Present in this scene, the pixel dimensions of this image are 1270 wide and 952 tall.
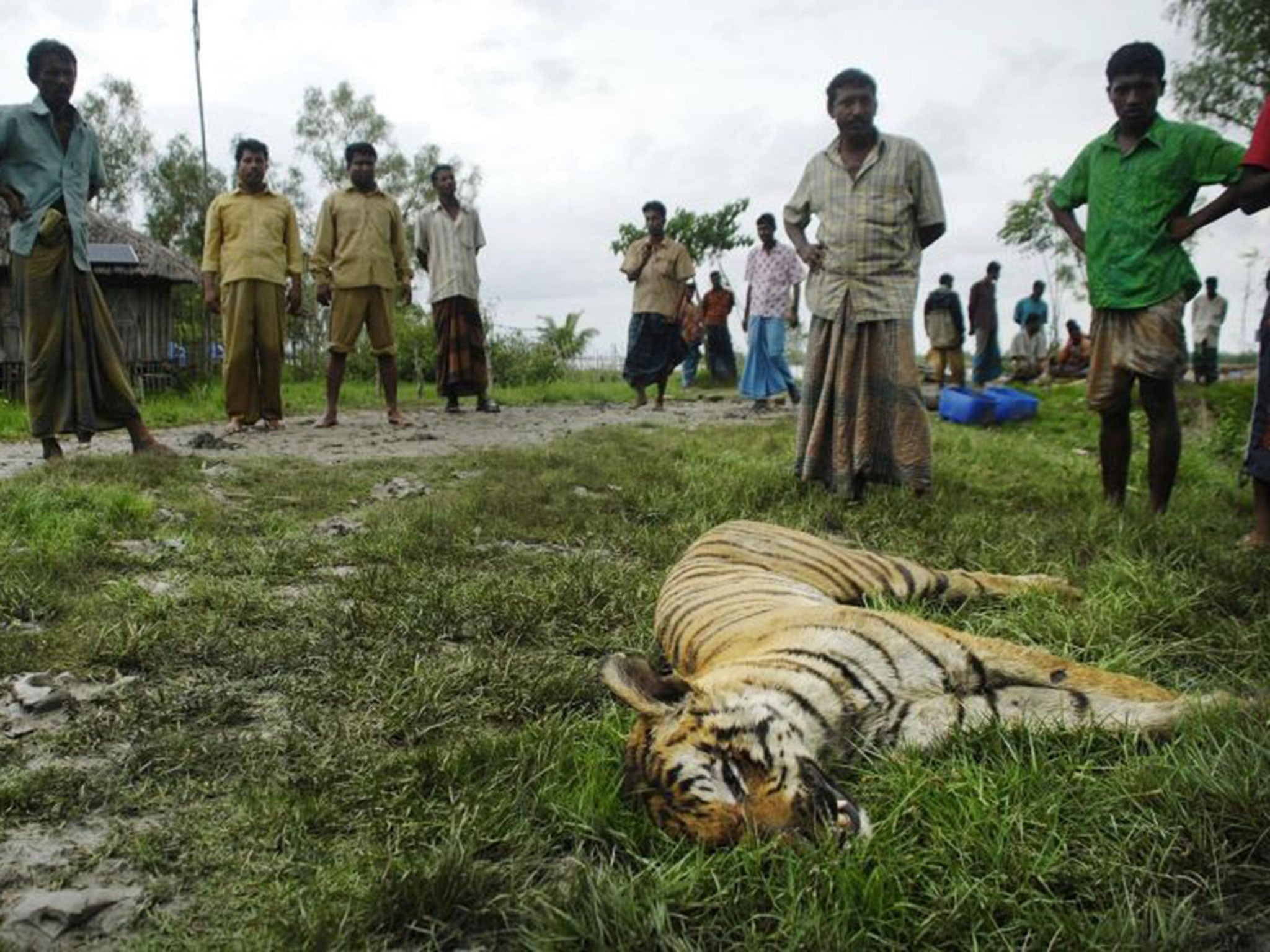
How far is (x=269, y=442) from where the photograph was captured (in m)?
7.80

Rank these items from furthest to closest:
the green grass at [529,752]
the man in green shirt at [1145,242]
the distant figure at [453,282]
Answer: the distant figure at [453,282] → the man in green shirt at [1145,242] → the green grass at [529,752]

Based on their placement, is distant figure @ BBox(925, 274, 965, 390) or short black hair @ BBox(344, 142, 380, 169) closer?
short black hair @ BBox(344, 142, 380, 169)

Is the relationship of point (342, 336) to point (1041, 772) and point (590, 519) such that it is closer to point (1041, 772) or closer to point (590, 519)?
point (590, 519)

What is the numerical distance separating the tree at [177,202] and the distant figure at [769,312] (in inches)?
894

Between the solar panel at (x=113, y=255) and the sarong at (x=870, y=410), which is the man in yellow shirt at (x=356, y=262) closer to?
the sarong at (x=870, y=410)

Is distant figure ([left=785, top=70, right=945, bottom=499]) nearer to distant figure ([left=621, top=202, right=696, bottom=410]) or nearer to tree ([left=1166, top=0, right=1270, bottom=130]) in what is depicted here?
distant figure ([left=621, top=202, right=696, bottom=410])

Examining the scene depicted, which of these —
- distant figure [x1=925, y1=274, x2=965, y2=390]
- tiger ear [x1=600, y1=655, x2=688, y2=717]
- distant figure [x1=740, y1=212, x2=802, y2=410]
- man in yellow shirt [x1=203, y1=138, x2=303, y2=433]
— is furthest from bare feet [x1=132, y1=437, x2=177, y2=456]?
distant figure [x1=925, y1=274, x2=965, y2=390]

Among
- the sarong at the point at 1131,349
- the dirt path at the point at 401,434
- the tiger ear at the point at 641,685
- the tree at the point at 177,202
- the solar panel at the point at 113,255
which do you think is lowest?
the tiger ear at the point at 641,685

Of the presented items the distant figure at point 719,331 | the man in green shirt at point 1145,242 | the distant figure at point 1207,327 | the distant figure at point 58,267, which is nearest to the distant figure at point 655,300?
the distant figure at point 719,331

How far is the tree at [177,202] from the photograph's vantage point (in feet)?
98.1

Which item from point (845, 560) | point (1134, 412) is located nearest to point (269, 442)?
point (845, 560)

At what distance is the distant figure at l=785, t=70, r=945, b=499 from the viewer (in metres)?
5.30

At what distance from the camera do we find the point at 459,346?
10922 mm

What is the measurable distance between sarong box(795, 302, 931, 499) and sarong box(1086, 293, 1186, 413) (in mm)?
894
